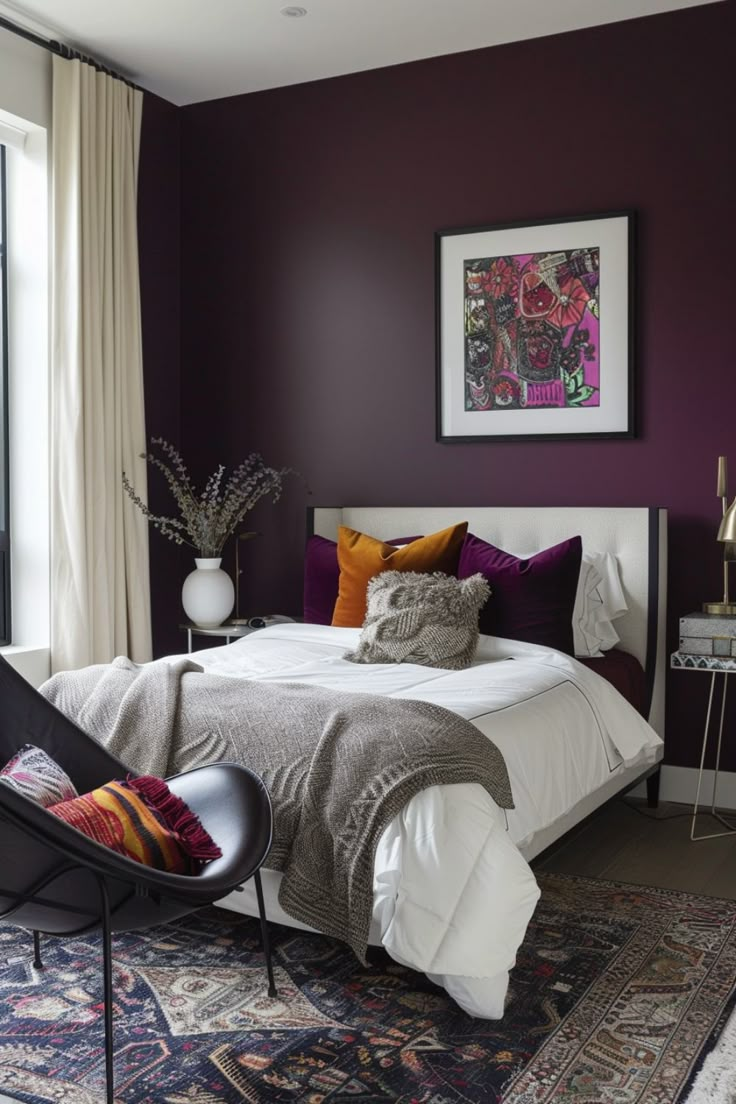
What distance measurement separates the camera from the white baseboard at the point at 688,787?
4234mm

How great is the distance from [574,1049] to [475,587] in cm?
174

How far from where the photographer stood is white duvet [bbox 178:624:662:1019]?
2.43 meters

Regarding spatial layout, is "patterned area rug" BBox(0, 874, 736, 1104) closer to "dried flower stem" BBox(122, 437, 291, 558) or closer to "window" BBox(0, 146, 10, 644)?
"window" BBox(0, 146, 10, 644)

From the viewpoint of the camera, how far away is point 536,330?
4.50m

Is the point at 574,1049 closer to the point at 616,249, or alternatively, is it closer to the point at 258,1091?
the point at 258,1091

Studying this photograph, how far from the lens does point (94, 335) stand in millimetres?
4602

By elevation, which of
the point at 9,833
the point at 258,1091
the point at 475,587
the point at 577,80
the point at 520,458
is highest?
the point at 577,80

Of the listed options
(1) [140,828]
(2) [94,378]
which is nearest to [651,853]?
(1) [140,828]

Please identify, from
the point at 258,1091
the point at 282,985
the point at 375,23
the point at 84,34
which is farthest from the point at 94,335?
the point at 258,1091

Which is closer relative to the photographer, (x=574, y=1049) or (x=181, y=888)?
(x=181, y=888)

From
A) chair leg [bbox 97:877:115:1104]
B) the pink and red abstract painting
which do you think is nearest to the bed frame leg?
the pink and red abstract painting

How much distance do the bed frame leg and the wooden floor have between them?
0.11ft

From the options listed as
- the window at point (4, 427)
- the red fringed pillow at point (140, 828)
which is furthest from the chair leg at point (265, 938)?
the window at point (4, 427)

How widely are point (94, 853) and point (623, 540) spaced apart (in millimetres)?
2763
